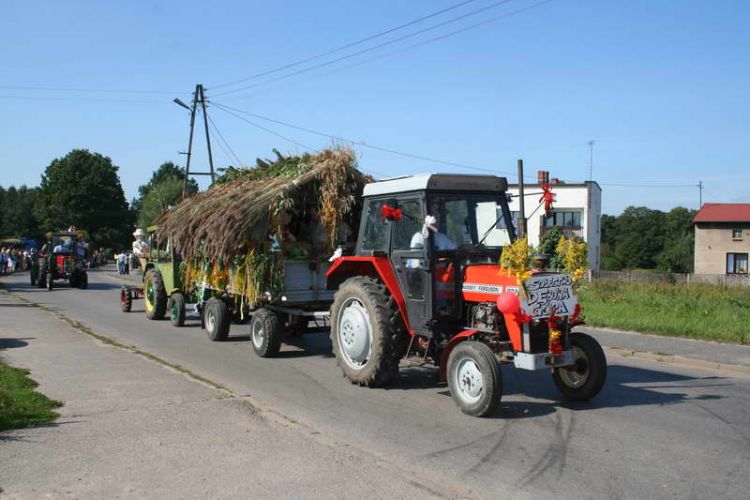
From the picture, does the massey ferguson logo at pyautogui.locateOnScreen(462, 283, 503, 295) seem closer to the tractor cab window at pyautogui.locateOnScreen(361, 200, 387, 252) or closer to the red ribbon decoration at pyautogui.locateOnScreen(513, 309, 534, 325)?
the red ribbon decoration at pyautogui.locateOnScreen(513, 309, 534, 325)

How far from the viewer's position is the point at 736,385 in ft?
30.3

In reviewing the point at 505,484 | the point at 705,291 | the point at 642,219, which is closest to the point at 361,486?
the point at 505,484

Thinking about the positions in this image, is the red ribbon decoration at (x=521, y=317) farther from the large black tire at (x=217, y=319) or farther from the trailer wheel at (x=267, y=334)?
the large black tire at (x=217, y=319)

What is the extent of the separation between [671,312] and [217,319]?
1019cm

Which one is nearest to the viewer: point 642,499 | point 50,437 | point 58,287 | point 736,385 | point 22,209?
point 642,499

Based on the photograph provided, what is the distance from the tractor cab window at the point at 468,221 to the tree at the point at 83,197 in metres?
73.7

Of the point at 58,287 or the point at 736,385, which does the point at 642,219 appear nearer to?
the point at 58,287

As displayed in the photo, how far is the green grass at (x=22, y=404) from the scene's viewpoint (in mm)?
6551

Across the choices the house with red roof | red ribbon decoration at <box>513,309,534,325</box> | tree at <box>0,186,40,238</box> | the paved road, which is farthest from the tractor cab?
tree at <box>0,186,40,238</box>

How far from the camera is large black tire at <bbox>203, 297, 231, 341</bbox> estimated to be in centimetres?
1273

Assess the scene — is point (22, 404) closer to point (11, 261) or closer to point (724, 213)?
point (11, 261)

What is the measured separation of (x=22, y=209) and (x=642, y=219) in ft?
273

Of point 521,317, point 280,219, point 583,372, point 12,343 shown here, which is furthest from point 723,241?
point 12,343

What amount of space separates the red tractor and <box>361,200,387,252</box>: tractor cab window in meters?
0.02
